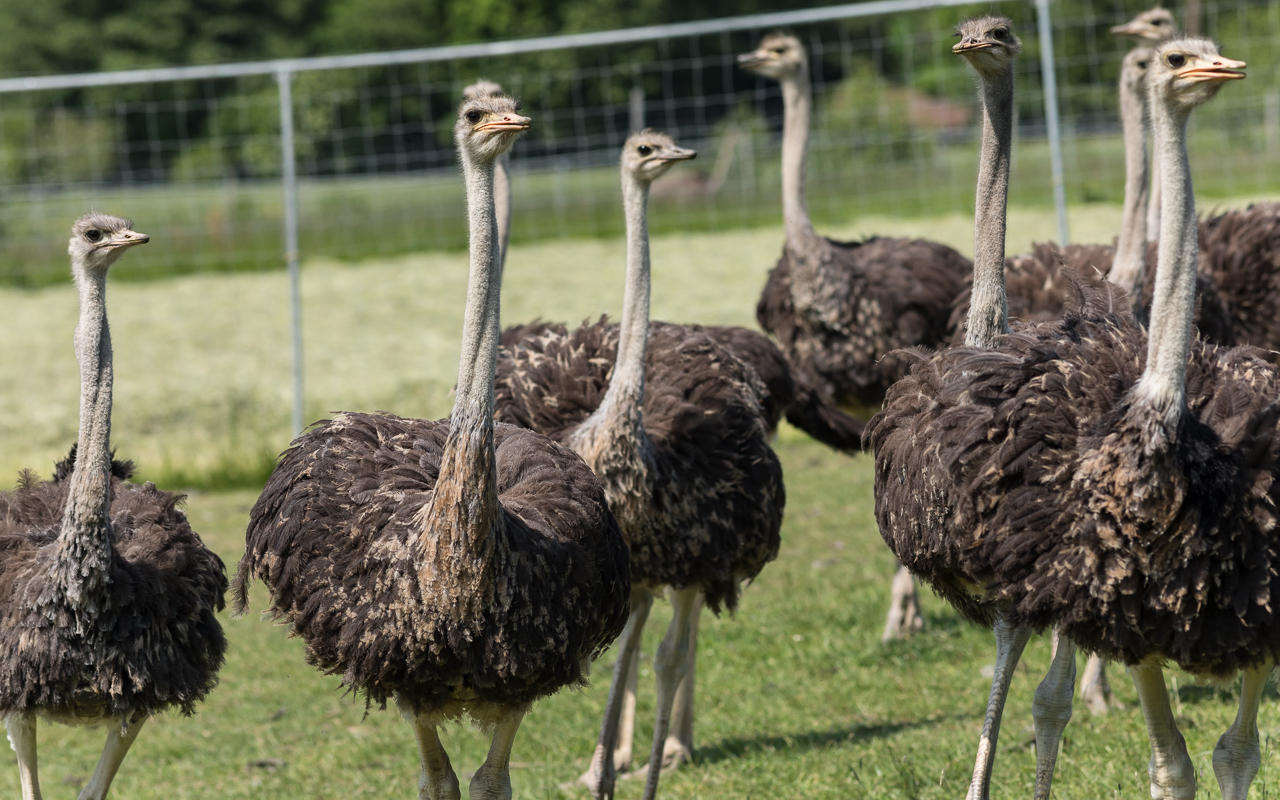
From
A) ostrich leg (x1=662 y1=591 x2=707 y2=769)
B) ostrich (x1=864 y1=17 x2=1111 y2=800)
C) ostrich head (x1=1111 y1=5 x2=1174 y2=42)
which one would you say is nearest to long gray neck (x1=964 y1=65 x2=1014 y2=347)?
ostrich (x1=864 y1=17 x2=1111 y2=800)

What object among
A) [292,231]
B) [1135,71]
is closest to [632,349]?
[1135,71]

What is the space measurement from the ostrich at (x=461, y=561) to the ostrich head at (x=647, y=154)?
1399 mm

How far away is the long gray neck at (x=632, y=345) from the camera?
521 centimetres

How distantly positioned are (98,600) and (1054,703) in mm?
2736

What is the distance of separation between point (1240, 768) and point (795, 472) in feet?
21.2

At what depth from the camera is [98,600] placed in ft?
14.9

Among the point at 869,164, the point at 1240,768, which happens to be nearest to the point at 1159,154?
the point at 1240,768

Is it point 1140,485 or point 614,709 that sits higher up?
point 1140,485

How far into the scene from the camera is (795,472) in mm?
10555

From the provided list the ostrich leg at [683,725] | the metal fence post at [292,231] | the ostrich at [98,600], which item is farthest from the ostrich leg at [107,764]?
the metal fence post at [292,231]

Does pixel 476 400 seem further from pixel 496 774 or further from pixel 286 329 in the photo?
pixel 286 329

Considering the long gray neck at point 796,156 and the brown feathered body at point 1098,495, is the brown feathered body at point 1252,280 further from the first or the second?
the brown feathered body at point 1098,495

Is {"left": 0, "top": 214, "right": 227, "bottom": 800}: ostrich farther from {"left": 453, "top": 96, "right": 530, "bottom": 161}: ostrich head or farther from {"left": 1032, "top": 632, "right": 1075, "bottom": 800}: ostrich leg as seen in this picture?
{"left": 1032, "top": 632, "right": 1075, "bottom": 800}: ostrich leg

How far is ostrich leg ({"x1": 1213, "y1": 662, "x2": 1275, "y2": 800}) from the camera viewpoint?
Result: 13.4 ft
